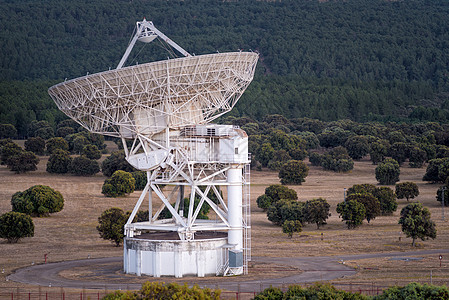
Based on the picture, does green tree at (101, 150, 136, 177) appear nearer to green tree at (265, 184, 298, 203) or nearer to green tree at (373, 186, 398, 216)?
green tree at (265, 184, 298, 203)

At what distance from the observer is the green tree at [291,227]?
3231 inches

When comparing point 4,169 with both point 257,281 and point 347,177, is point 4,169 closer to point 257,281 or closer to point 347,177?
point 347,177

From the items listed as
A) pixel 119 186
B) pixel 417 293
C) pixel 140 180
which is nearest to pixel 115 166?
pixel 140 180

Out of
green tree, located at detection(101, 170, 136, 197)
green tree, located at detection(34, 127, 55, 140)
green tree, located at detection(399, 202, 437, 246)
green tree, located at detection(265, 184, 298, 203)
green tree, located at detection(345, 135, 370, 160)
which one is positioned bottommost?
green tree, located at detection(399, 202, 437, 246)

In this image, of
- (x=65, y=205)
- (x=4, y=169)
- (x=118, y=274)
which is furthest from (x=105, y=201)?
(x=118, y=274)

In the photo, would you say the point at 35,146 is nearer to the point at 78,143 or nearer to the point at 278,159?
the point at 78,143

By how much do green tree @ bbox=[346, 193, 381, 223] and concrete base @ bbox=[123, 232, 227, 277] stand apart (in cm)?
3575

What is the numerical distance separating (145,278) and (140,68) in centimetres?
1462

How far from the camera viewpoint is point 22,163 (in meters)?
134

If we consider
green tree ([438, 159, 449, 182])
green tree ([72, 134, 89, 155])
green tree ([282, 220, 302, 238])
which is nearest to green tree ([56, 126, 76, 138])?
green tree ([72, 134, 89, 155])

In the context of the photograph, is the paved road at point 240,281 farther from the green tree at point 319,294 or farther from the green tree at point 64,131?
the green tree at point 64,131

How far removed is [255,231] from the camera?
286 feet

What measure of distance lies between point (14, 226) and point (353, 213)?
117 feet

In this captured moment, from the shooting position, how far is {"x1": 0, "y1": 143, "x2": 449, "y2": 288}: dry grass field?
62.0 meters
